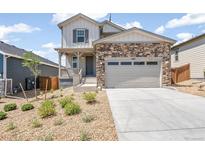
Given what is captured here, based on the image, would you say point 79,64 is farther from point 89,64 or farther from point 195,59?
point 195,59

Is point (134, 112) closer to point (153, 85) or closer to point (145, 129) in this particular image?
point (145, 129)

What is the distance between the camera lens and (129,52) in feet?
58.1

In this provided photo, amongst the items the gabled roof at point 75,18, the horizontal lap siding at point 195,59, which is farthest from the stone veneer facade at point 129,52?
the gabled roof at point 75,18

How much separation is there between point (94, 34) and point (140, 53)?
21.9 feet

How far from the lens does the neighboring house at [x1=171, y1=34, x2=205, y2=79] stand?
64.4 ft

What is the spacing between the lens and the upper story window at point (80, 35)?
22.7m

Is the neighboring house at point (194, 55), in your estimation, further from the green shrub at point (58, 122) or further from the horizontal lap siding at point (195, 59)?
the green shrub at point (58, 122)

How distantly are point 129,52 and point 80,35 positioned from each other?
6.96 m

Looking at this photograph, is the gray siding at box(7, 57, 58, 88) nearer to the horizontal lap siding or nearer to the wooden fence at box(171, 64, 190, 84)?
the wooden fence at box(171, 64, 190, 84)

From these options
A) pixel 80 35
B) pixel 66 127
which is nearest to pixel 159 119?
pixel 66 127

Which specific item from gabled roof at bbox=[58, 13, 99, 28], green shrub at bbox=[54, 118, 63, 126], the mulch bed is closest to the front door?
gabled roof at bbox=[58, 13, 99, 28]
